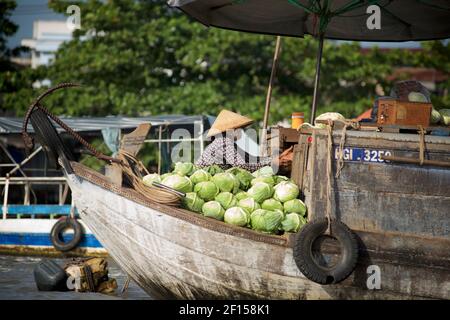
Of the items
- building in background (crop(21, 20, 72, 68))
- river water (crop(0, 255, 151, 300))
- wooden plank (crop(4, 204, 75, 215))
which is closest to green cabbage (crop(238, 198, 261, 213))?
river water (crop(0, 255, 151, 300))

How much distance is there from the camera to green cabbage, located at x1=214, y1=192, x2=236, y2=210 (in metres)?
5.98

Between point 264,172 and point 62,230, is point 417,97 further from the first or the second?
point 62,230

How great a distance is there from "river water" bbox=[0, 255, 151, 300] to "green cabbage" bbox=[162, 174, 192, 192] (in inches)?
76.2

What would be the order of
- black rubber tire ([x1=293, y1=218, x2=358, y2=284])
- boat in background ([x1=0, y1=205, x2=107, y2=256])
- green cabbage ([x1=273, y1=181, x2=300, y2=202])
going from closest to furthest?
black rubber tire ([x1=293, y1=218, x2=358, y2=284]), green cabbage ([x1=273, y1=181, x2=300, y2=202]), boat in background ([x1=0, y1=205, x2=107, y2=256])

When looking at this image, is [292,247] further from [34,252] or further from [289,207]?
[34,252]

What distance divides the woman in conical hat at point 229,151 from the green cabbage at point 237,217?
1.02m

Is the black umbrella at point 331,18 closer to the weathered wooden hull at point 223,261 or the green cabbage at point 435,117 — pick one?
the green cabbage at point 435,117

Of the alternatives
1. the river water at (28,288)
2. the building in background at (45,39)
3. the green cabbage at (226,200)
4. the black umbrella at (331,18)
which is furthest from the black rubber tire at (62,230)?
the building in background at (45,39)

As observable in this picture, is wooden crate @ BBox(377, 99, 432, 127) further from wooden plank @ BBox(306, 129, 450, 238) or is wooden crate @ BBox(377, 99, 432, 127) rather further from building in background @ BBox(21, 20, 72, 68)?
building in background @ BBox(21, 20, 72, 68)

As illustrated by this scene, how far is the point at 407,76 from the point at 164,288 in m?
15.2

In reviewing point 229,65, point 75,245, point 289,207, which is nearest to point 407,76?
point 229,65

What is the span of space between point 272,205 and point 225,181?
46 cm

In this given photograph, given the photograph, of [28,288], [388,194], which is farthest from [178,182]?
[28,288]

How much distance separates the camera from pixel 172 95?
1850 cm
